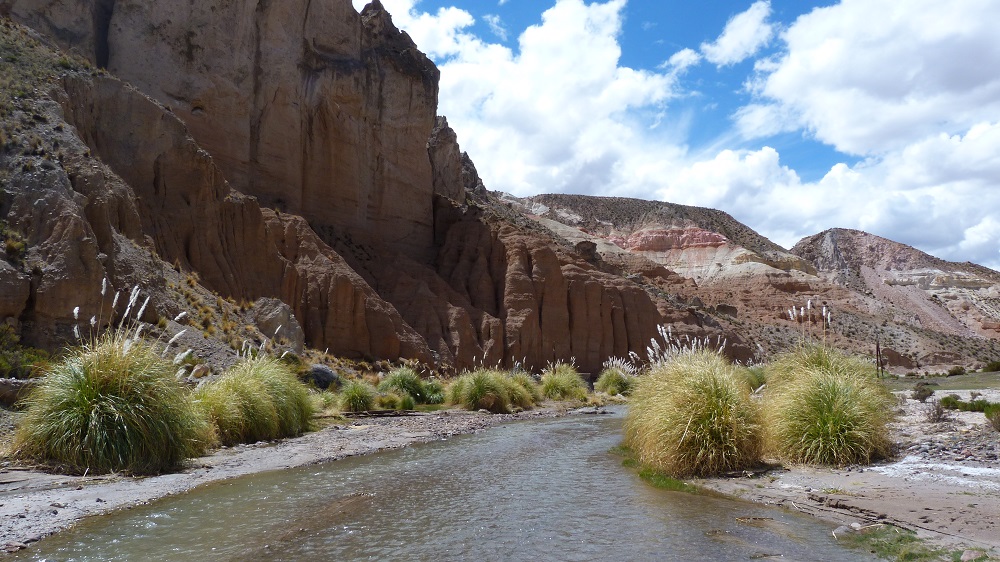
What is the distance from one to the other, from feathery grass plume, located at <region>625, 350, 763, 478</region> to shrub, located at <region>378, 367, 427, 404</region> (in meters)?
17.2

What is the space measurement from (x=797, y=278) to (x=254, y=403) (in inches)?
3771

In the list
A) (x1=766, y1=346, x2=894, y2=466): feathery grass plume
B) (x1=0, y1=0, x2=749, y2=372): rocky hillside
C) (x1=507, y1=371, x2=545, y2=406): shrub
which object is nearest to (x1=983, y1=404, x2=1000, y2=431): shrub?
(x1=766, y1=346, x2=894, y2=466): feathery grass plume

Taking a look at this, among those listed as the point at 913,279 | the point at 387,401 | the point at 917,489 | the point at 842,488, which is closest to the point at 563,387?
the point at 387,401

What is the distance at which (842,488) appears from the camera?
10.1m

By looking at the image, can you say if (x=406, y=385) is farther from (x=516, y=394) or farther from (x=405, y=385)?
(x=516, y=394)

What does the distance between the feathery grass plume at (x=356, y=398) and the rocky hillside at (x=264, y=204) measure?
13.6 ft

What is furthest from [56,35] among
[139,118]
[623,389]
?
[623,389]

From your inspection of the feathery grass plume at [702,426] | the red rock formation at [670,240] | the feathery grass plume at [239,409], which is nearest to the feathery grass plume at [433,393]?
the feathery grass plume at [239,409]

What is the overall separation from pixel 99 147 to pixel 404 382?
15.6 meters

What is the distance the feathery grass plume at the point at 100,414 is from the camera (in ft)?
36.0

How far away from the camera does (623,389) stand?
3819cm

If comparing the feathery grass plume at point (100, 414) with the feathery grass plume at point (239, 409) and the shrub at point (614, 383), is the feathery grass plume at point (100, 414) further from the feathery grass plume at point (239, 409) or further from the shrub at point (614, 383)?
the shrub at point (614, 383)

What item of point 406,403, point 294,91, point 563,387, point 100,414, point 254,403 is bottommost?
point 406,403

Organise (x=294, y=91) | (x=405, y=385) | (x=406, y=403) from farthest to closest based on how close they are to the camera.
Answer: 1. (x=294, y=91)
2. (x=405, y=385)
3. (x=406, y=403)
